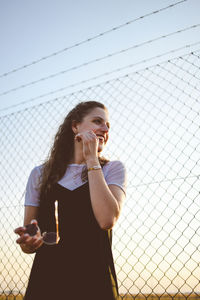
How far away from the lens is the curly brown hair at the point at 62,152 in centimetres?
148

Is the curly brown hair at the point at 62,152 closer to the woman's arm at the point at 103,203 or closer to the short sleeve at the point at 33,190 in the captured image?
the short sleeve at the point at 33,190

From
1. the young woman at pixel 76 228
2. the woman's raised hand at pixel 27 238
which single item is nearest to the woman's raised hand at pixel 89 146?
the young woman at pixel 76 228

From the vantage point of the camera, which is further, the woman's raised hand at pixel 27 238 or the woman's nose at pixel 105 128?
the woman's nose at pixel 105 128

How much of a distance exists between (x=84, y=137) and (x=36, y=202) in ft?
1.51

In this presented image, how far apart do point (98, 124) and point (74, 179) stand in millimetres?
437

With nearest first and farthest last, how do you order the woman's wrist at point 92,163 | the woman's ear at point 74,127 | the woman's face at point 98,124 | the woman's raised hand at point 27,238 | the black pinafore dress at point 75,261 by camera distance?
the woman's raised hand at point 27,238 → the black pinafore dress at point 75,261 → the woman's wrist at point 92,163 → the woman's face at point 98,124 → the woman's ear at point 74,127

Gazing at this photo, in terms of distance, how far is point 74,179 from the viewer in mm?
1477

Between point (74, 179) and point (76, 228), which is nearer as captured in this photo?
point (76, 228)

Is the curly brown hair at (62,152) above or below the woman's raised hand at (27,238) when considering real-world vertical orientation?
above

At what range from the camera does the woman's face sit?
1.66 m

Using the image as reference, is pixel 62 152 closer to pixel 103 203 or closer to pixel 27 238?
pixel 103 203

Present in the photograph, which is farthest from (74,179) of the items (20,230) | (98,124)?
(20,230)

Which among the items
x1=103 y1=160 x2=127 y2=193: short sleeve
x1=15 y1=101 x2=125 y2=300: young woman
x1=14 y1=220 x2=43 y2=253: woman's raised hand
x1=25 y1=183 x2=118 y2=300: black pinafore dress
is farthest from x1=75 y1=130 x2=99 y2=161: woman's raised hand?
x1=14 y1=220 x2=43 y2=253: woman's raised hand

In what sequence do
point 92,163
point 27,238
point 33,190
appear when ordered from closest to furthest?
1. point 27,238
2. point 92,163
3. point 33,190
